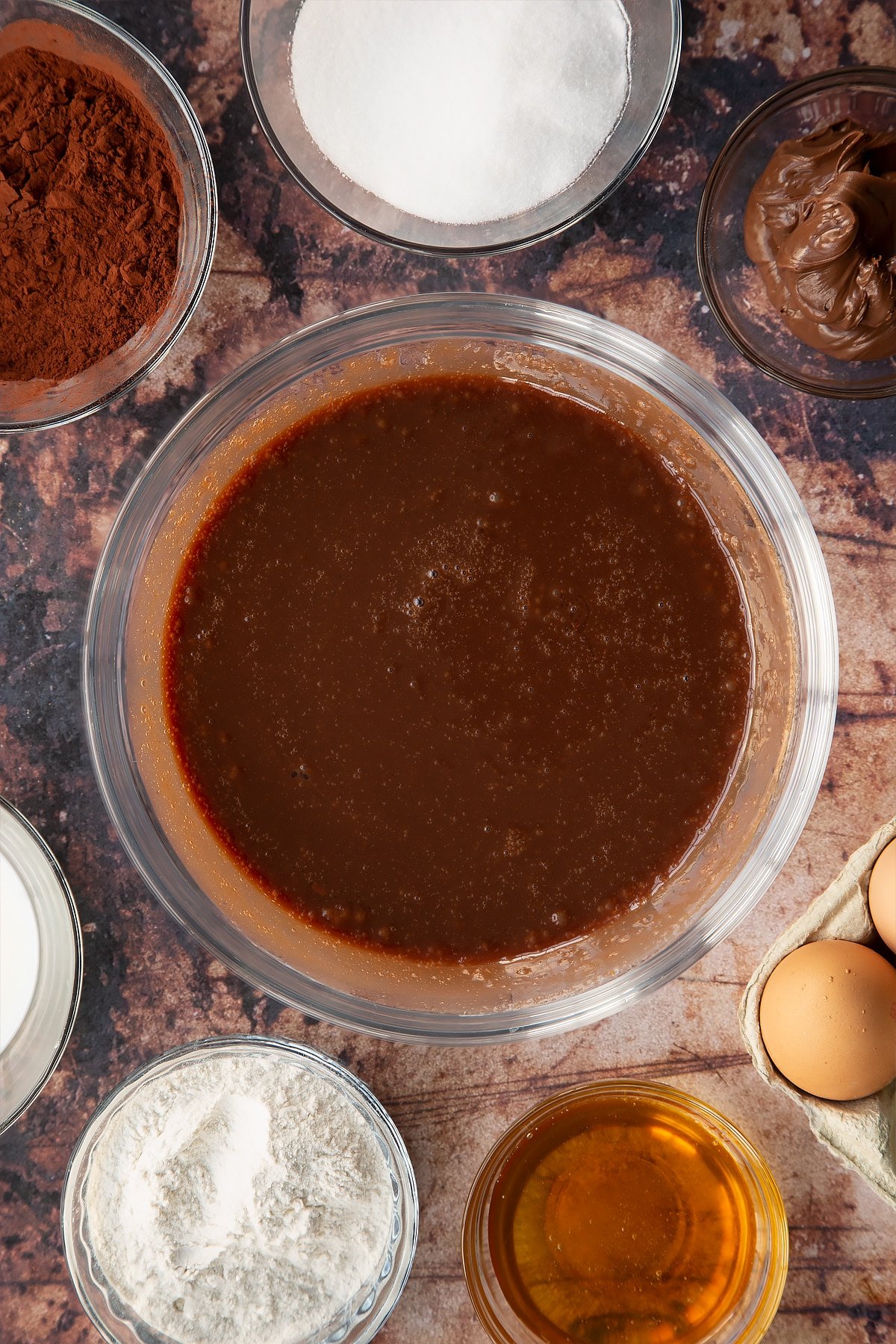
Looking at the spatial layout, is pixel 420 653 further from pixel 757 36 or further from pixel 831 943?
pixel 757 36

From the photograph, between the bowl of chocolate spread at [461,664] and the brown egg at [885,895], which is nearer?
the brown egg at [885,895]

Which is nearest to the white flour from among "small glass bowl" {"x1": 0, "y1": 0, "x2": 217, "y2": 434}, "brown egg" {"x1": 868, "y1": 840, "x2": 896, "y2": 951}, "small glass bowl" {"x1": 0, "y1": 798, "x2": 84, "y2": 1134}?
"small glass bowl" {"x1": 0, "y1": 798, "x2": 84, "y2": 1134}

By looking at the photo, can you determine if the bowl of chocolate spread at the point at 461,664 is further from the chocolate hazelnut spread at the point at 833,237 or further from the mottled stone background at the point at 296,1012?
the chocolate hazelnut spread at the point at 833,237

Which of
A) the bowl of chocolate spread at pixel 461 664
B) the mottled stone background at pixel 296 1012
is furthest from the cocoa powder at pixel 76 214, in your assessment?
the bowl of chocolate spread at pixel 461 664

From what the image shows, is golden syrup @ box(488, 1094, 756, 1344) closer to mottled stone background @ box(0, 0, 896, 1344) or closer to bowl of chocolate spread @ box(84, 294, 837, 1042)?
mottled stone background @ box(0, 0, 896, 1344)

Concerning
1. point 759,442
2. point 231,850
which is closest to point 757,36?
point 759,442
